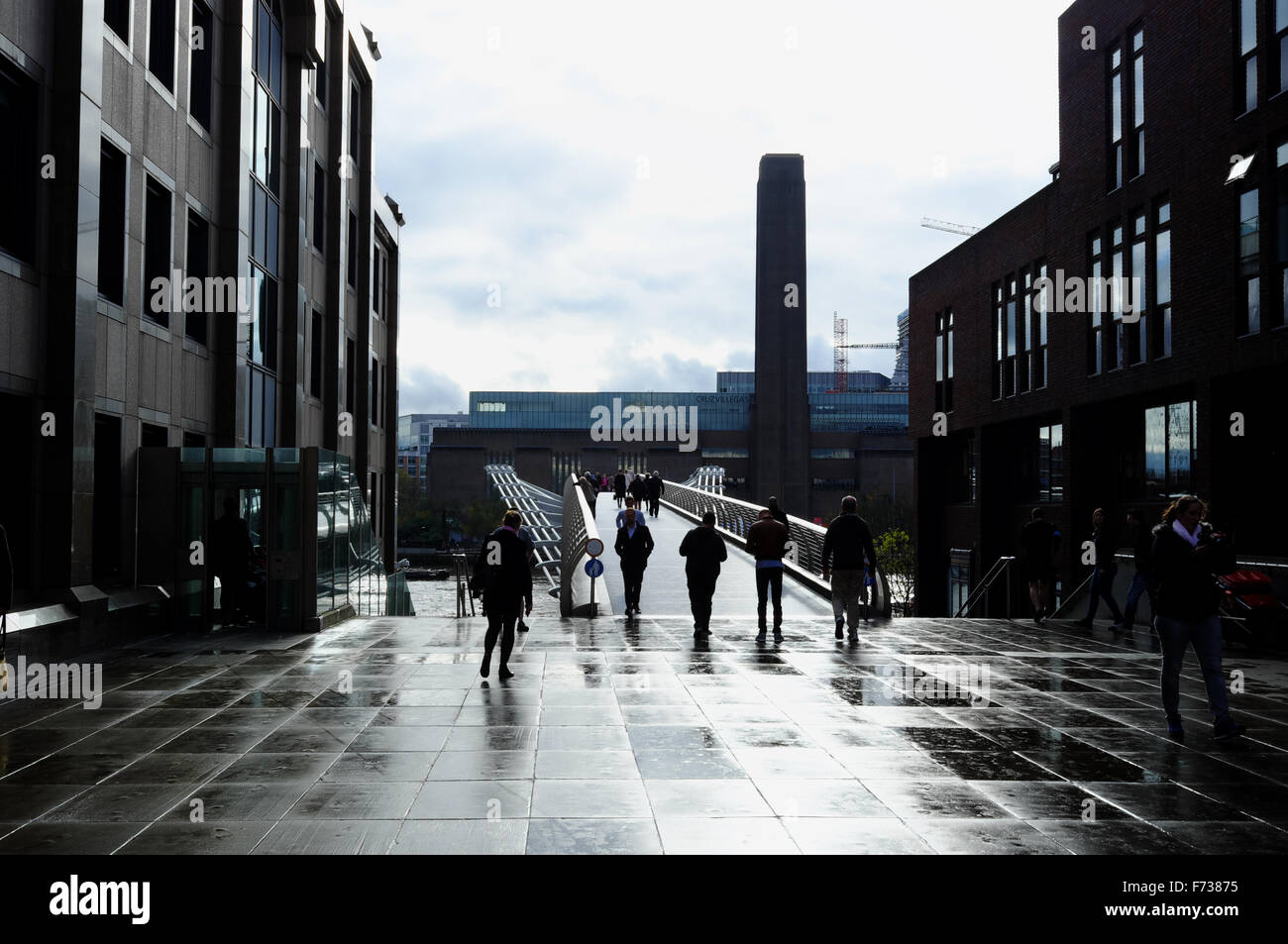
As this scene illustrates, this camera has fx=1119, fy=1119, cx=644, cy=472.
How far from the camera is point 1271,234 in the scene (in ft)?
56.5

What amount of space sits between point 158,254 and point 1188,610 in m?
14.9

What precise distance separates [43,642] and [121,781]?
20.0 feet

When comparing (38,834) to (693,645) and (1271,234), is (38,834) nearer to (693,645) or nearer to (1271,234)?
(693,645)

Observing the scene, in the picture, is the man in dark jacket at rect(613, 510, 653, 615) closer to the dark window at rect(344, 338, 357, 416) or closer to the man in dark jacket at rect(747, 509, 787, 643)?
the man in dark jacket at rect(747, 509, 787, 643)

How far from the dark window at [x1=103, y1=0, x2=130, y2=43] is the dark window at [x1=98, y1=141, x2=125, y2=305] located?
5.44ft

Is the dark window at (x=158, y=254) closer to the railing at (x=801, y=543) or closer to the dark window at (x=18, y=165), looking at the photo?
the dark window at (x=18, y=165)

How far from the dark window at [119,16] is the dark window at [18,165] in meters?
2.52

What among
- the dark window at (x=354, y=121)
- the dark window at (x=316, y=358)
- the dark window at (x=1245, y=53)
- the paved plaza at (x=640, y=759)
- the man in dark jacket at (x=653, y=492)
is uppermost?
the dark window at (x=354, y=121)

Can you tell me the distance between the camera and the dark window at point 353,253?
33.2 meters

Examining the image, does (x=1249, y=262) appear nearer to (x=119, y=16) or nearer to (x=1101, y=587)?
(x=1101, y=587)

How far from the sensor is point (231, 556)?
613 inches

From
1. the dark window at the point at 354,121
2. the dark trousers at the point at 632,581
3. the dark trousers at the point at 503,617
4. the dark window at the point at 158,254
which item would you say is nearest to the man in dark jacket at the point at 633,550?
the dark trousers at the point at 632,581
